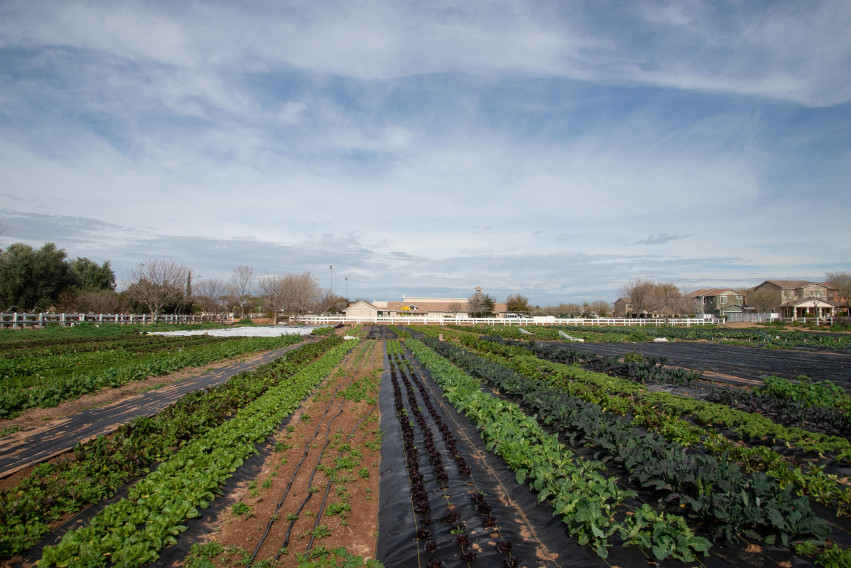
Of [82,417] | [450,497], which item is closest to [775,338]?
[450,497]

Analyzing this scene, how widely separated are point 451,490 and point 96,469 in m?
5.22

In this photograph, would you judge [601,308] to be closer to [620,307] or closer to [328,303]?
[620,307]

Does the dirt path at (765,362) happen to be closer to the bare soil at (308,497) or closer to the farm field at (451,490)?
the farm field at (451,490)

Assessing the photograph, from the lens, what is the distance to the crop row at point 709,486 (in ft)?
14.7

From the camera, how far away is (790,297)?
76.4m

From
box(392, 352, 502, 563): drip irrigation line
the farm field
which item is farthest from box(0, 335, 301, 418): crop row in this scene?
box(392, 352, 502, 563): drip irrigation line

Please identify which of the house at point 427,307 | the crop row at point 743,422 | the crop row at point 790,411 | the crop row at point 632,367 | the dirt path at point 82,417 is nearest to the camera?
the crop row at point 743,422

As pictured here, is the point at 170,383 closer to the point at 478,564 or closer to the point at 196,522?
the point at 196,522

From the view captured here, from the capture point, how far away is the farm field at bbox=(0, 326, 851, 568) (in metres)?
4.59

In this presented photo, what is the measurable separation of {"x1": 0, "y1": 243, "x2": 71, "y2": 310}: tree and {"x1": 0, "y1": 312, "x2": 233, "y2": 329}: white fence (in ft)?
6.74

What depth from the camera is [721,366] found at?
20.4 meters

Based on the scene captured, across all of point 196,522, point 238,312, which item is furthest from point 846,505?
point 238,312

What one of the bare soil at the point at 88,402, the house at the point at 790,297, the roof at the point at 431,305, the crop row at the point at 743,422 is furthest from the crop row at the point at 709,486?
the roof at the point at 431,305

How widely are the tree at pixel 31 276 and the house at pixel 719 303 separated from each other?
88238mm
